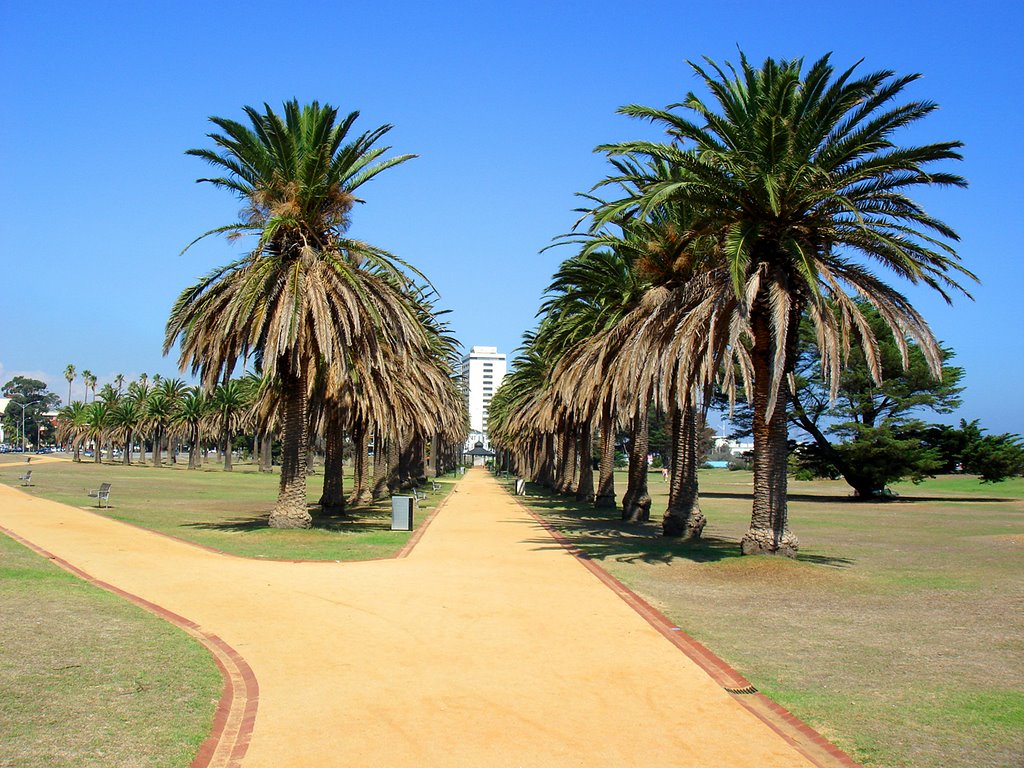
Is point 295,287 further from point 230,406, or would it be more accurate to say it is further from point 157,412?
point 157,412

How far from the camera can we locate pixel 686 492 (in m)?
24.8

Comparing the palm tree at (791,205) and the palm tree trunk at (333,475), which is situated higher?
the palm tree at (791,205)

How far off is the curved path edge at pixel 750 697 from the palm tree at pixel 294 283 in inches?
454

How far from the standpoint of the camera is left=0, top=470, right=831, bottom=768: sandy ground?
6887 mm

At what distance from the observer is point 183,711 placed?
23.9 ft

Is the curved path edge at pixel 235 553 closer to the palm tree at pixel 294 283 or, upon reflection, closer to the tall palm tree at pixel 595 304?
the palm tree at pixel 294 283

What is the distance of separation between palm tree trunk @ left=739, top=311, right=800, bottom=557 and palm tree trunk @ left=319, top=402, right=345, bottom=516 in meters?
16.1

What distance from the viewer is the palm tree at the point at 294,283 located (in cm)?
2227

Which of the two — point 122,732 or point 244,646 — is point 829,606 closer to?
point 244,646

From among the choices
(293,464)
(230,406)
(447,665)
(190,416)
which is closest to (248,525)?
(293,464)

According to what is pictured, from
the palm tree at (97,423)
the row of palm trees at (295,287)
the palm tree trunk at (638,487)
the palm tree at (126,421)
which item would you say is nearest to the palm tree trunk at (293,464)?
the row of palm trees at (295,287)

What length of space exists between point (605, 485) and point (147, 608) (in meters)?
28.4

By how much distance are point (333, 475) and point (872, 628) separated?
22.2m

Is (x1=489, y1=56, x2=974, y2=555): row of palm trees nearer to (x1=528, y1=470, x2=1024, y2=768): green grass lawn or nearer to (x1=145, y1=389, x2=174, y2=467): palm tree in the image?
(x1=528, y1=470, x2=1024, y2=768): green grass lawn
